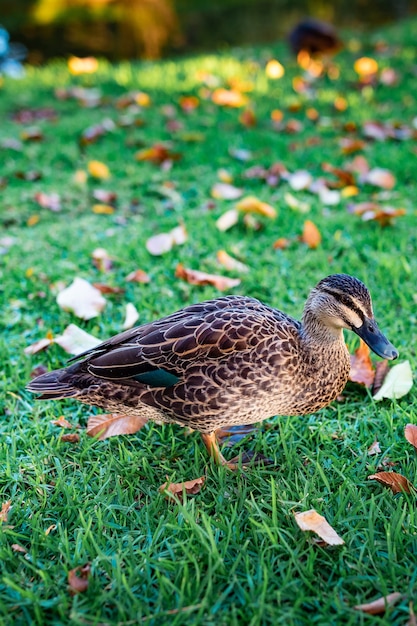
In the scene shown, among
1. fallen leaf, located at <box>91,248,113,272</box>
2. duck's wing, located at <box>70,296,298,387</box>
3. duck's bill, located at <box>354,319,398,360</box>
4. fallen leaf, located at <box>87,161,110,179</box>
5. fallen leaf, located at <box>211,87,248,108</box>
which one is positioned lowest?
fallen leaf, located at <box>87,161,110,179</box>

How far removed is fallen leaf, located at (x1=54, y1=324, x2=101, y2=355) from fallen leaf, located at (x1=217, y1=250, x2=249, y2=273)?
97 cm

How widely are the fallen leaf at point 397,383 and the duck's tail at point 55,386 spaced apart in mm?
1177

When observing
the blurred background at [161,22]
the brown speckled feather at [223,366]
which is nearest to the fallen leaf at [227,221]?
the brown speckled feather at [223,366]

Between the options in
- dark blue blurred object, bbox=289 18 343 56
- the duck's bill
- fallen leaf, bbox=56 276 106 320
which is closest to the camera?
the duck's bill

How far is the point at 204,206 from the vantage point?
A: 4391mm

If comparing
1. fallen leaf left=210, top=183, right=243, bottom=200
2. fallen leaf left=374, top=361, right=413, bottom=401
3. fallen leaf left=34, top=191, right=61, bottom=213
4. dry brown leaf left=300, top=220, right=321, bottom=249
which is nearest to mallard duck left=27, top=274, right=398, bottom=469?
fallen leaf left=374, top=361, right=413, bottom=401

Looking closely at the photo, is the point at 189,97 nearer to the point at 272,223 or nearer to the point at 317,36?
the point at 317,36

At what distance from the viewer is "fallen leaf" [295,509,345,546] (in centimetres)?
179

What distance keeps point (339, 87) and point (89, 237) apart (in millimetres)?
3908

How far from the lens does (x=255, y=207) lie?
3977 millimetres

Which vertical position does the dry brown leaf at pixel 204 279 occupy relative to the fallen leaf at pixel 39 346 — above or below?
above

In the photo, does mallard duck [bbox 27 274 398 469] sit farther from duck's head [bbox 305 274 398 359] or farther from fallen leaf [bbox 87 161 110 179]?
fallen leaf [bbox 87 161 110 179]

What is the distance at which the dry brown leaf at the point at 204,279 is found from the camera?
10.9 feet

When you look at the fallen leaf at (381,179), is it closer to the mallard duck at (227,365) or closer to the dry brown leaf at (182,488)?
the mallard duck at (227,365)
